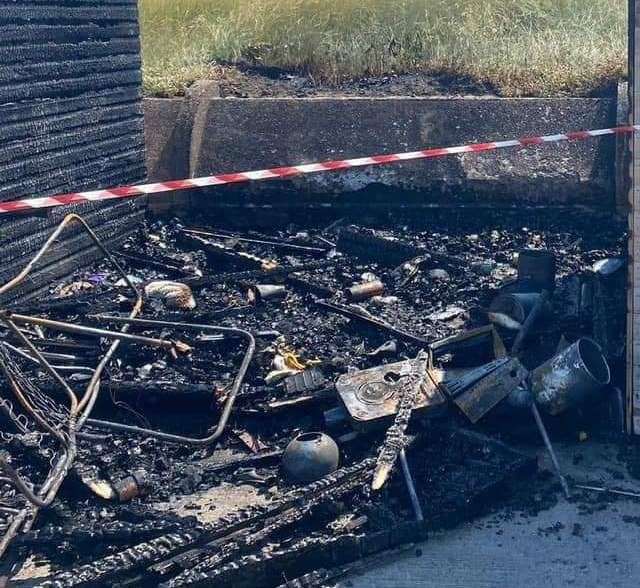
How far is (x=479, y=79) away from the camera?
11328mm

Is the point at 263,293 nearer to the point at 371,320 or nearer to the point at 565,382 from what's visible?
the point at 371,320

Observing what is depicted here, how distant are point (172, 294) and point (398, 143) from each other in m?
3.82

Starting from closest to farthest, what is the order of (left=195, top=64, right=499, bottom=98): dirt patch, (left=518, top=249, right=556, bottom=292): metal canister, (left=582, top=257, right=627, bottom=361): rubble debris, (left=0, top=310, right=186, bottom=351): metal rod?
(left=0, top=310, right=186, bottom=351): metal rod < (left=582, top=257, right=627, bottom=361): rubble debris < (left=518, top=249, right=556, bottom=292): metal canister < (left=195, top=64, right=499, bottom=98): dirt patch

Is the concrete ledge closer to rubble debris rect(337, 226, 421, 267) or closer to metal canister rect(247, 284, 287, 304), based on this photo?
rubble debris rect(337, 226, 421, 267)

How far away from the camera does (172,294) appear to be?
7.84 meters

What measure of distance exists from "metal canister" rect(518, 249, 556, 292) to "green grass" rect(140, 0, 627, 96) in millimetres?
3908

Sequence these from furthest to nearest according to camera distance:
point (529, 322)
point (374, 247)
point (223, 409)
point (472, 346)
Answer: point (374, 247), point (529, 322), point (472, 346), point (223, 409)

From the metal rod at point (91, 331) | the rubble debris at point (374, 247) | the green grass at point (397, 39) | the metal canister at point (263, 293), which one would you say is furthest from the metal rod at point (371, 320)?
the green grass at point (397, 39)

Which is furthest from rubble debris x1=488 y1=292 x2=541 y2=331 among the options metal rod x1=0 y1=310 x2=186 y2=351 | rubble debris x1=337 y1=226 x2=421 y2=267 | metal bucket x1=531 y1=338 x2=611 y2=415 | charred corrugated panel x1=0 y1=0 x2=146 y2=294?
charred corrugated panel x1=0 y1=0 x2=146 y2=294

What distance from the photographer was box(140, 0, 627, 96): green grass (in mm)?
11383

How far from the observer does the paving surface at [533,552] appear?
183 inches

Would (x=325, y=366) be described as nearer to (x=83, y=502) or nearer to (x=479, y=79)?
(x=83, y=502)

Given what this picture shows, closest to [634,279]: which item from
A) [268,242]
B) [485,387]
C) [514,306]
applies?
[485,387]

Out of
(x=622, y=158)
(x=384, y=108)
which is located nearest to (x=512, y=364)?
(x=622, y=158)
